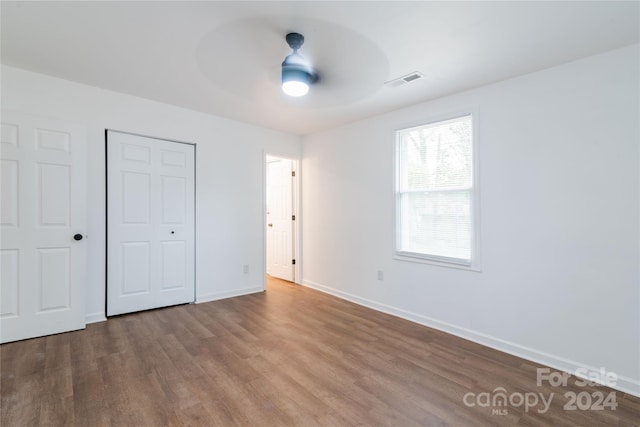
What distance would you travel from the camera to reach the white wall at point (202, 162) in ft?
10.2

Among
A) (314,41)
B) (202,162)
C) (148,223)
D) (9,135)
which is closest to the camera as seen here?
(314,41)

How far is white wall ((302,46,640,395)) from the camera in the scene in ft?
7.44

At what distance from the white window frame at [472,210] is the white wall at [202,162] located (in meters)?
2.03

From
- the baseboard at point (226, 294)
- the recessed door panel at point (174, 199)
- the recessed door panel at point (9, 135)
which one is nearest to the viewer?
the recessed door panel at point (9, 135)

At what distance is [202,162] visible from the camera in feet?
13.6

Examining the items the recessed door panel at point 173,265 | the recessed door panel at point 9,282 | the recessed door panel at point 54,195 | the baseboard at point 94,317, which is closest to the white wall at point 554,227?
the recessed door panel at point 173,265

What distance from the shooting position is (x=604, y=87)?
235cm

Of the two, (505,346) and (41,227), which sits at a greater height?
Answer: (41,227)

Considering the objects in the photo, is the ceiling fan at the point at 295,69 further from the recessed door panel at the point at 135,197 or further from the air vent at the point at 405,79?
the recessed door panel at the point at 135,197

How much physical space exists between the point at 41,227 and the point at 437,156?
164 inches

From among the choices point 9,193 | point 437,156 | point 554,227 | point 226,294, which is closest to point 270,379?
point 226,294

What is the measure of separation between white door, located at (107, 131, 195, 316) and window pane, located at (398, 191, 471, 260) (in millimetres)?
2825

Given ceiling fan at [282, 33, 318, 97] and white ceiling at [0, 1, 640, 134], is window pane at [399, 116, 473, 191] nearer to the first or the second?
white ceiling at [0, 1, 640, 134]

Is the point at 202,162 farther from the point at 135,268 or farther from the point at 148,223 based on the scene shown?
the point at 135,268
